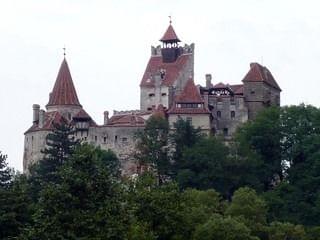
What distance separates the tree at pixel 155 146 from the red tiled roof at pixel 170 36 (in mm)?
14189

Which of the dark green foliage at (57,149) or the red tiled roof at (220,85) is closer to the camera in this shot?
the dark green foliage at (57,149)

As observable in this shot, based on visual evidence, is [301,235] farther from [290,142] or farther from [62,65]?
[62,65]

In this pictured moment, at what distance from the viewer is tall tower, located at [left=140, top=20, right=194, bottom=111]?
109 meters

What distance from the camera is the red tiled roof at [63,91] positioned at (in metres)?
110

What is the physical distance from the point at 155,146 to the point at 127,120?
341 inches

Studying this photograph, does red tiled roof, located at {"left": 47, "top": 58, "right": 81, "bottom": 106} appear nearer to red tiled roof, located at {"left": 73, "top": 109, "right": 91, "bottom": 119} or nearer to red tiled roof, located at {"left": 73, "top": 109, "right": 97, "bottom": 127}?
red tiled roof, located at {"left": 73, "top": 109, "right": 91, "bottom": 119}

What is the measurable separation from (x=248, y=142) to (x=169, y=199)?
35.1m

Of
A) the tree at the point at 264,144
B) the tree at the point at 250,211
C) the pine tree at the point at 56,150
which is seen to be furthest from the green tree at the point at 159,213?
the tree at the point at 264,144

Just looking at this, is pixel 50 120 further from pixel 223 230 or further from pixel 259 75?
pixel 223 230

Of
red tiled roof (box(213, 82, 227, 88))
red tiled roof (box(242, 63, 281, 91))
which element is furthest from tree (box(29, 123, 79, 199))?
red tiled roof (box(242, 63, 281, 91))

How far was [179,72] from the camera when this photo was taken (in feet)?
362

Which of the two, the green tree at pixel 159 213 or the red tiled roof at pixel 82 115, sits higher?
the red tiled roof at pixel 82 115

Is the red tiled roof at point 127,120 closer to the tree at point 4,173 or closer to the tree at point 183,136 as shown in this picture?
the tree at point 183,136

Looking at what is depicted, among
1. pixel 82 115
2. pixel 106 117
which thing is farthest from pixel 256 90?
pixel 82 115
